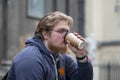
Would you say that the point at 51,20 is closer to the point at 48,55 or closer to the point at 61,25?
the point at 61,25

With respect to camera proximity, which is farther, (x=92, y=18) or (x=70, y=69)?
(x=92, y=18)

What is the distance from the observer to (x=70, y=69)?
3.61 meters

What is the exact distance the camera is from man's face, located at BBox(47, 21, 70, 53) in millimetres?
3299

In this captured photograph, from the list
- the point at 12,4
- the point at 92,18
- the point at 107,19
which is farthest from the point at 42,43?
the point at 107,19

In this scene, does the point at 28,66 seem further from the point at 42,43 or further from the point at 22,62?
the point at 42,43

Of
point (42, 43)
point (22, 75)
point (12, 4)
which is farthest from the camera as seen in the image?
point (12, 4)

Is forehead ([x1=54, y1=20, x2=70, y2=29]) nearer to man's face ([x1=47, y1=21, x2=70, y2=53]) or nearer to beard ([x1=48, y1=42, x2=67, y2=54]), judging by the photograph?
man's face ([x1=47, y1=21, x2=70, y2=53])

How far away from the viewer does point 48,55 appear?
335 cm

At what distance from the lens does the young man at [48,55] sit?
317 centimetres

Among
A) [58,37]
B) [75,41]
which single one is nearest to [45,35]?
[58,37]

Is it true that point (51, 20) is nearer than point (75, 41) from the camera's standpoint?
No

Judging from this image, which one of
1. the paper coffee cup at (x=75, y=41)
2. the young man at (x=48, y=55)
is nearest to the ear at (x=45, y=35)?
the young man at (x=48, y=55)

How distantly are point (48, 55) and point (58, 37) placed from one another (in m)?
0.15

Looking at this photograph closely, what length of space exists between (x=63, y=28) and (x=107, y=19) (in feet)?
72.3
